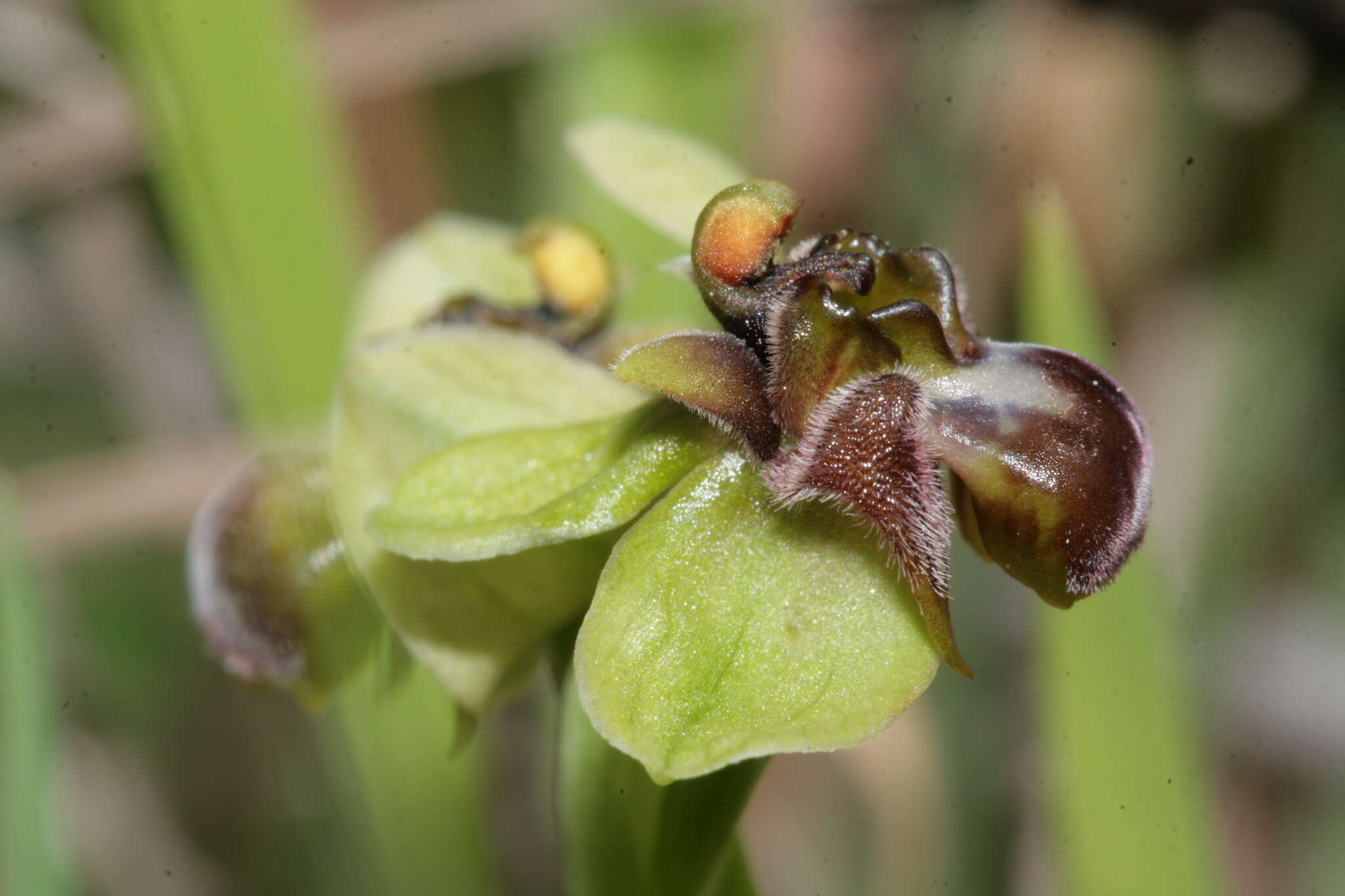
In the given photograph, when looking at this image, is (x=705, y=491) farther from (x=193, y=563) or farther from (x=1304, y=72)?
(x=1304, y=72)

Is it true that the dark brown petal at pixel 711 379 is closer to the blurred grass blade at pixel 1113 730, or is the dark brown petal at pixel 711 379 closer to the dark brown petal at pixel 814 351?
the dark brown petal at pixel 814 351

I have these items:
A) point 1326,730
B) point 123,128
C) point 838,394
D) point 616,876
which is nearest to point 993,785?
point 1326,730

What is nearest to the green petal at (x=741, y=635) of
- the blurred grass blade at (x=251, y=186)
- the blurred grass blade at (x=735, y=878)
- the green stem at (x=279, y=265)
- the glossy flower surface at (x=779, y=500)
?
the glossy flower surface at (x=779, y=500)

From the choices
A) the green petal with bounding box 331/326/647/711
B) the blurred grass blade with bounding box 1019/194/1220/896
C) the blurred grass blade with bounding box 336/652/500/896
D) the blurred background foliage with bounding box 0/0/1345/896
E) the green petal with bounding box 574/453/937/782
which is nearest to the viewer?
the green petal with bounding box 574/453/937/782

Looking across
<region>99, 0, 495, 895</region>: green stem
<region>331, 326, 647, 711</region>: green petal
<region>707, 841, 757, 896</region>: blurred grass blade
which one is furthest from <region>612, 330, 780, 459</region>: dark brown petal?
<region>99, 0, 495, 895</region>: green stem

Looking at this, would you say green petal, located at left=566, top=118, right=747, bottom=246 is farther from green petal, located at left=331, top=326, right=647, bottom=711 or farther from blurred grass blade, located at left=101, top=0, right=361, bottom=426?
blurred grass blade, located at left=101, top=0, right=361, bottom=426

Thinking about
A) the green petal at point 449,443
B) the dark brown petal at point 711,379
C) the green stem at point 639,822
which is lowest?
the green stem at point 639,822
